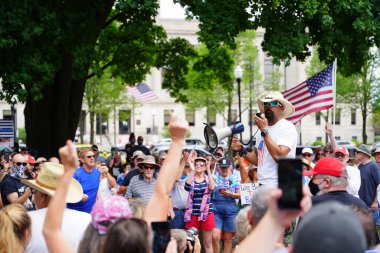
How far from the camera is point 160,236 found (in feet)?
11.1

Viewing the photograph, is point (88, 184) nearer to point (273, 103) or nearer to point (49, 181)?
point (273, 103)

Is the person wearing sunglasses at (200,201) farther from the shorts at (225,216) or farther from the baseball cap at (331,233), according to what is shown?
the baseball cap at (331,233)

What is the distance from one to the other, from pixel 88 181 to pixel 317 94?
7.27 meters

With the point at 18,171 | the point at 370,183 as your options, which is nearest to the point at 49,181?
the point at 18,171

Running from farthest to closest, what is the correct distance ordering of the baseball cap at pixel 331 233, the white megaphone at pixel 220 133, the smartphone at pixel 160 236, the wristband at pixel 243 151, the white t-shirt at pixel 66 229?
the white megaphone at pixel 220 133, the wristband at pixel 243 151, the white t-shirt at pixel 66 229, the smartphone at pixel 160 236, the baseball cap at pixel 331 233

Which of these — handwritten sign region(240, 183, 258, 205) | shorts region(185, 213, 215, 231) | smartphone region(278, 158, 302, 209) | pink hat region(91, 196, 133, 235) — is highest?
smartphone region(278, 158, 302, 209)

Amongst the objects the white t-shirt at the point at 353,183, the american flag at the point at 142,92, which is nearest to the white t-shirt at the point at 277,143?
the white t-shirt at the point at 353,183

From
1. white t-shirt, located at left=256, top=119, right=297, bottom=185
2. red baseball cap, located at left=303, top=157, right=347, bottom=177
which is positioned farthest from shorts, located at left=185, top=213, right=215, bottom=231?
red baseball cap, located at left=303, top=157, right=347, bottom=177

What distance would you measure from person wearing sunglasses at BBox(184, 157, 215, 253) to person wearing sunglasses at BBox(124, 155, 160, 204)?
0.69 meters

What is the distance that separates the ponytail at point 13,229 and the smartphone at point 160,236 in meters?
1.29

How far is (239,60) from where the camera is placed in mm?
53781

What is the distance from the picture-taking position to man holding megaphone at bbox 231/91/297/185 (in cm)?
671

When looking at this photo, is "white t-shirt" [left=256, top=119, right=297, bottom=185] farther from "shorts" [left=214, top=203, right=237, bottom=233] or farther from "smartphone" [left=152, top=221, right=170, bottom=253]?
"shorts" [left=214, top=203, right=237, bottom=233]

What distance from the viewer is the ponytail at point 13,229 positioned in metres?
4.20
